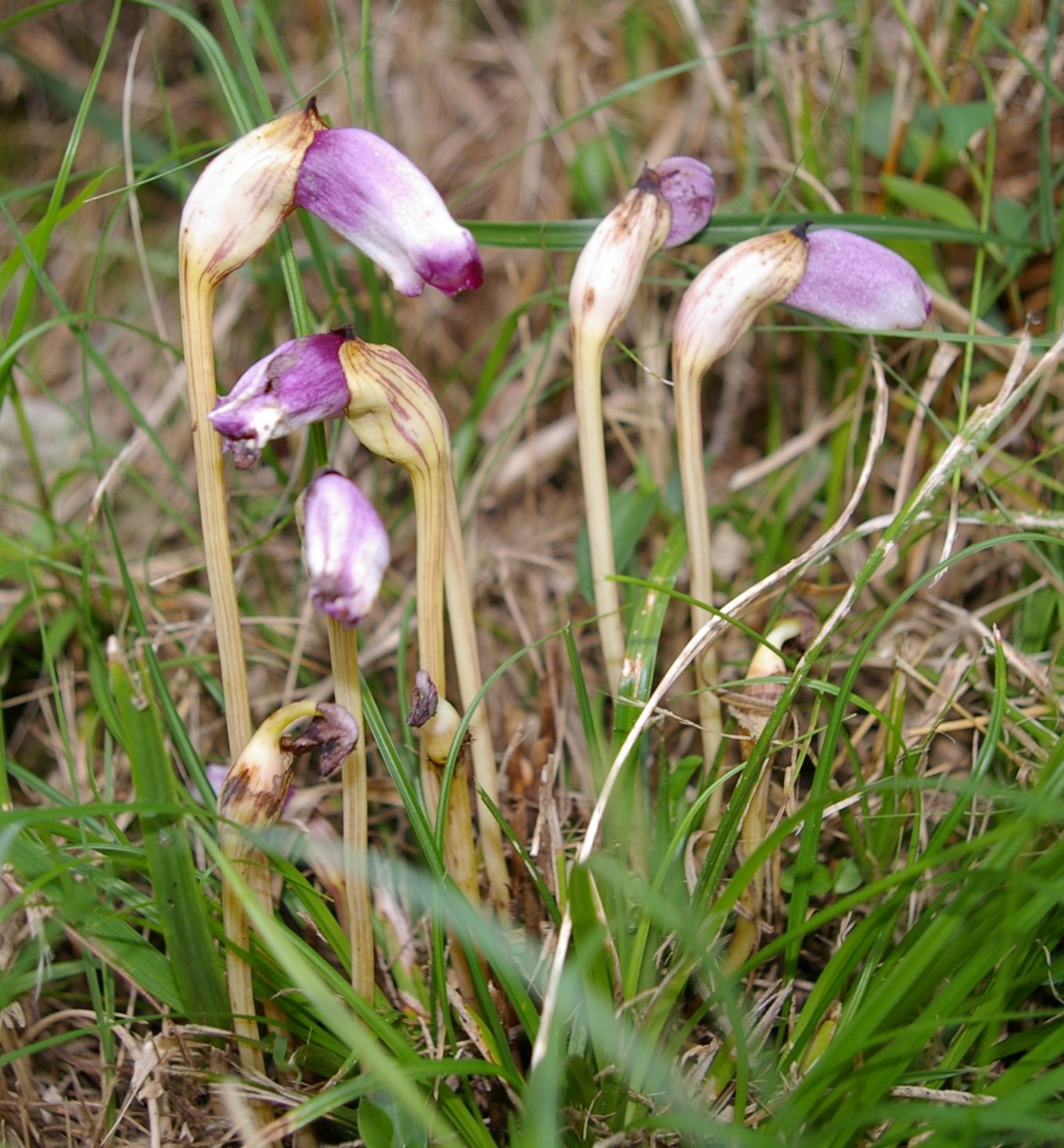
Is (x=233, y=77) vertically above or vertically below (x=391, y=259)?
above

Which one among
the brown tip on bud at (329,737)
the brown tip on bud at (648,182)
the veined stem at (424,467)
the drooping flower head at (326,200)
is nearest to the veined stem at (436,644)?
the veined stem at (424,467)

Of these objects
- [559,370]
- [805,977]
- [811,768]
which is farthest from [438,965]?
[559,370]

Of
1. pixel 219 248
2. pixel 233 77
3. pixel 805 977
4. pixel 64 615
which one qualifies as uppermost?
pixel 233 77

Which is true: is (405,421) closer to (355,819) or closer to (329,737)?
(329,737)

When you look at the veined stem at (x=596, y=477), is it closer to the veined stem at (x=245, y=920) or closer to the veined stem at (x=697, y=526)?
the veined stem at (x=697, y=526)

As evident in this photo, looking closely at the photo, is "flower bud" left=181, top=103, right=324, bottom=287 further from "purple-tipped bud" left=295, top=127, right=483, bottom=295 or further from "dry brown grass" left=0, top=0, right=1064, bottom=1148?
"dry brown grass" left=0, top=0, right=1064, bottom=1148

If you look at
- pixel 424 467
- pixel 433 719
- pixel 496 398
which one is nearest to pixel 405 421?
pixel 424 467

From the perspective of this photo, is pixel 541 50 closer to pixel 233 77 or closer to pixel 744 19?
pixel 744 19
